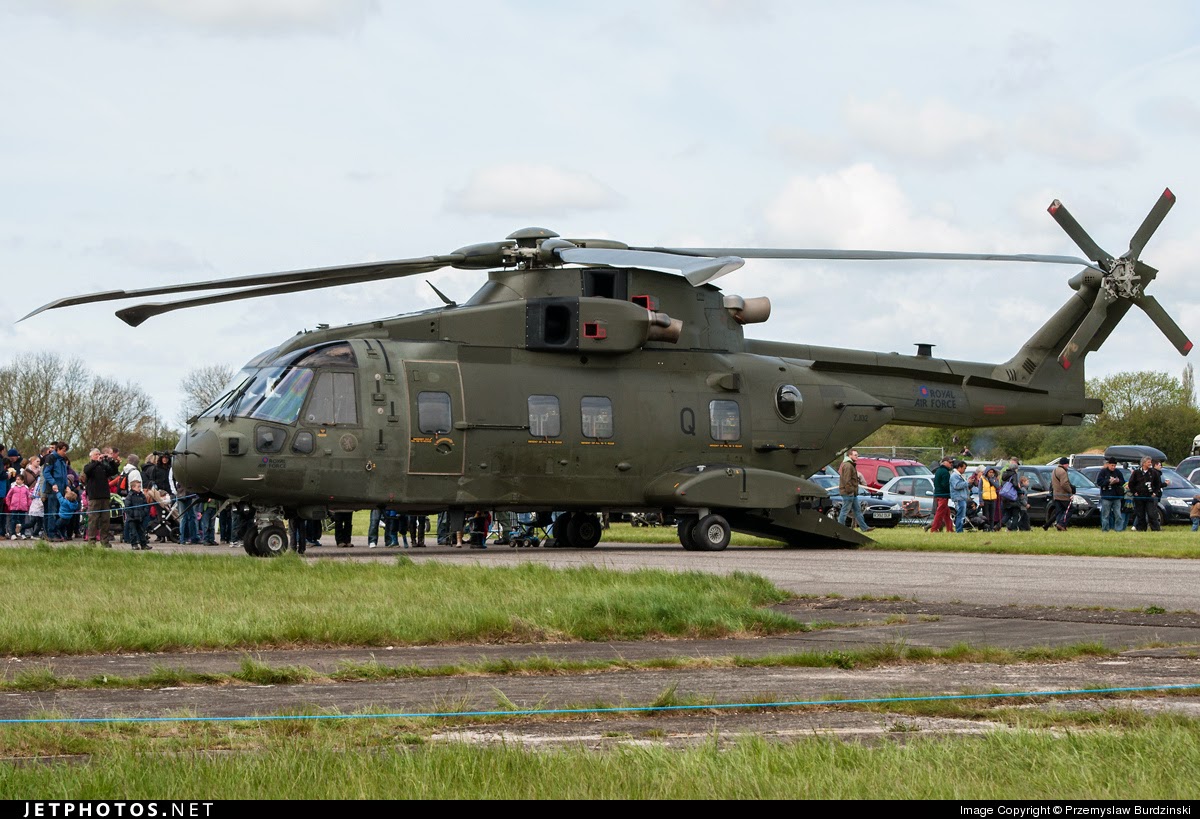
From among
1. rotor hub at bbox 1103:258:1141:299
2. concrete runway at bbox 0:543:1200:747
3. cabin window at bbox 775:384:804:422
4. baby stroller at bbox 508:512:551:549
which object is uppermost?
rotor hub at bbox 1103:258:1141:299


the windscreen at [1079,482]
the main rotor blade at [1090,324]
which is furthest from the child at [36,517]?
the windscreen at [1079,482]

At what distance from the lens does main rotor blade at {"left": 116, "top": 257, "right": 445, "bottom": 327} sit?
20.1 metres

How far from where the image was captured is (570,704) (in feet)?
25.7

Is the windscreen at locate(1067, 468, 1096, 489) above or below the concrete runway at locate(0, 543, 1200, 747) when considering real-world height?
above

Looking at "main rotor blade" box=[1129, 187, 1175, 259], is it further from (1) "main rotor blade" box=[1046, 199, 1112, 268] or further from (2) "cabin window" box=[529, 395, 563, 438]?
(2) "cabin window" box=[529, 395, 563, 438]

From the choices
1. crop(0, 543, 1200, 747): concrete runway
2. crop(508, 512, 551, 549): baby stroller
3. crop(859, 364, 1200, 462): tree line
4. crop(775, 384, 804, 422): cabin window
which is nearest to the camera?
crop(0, 543, 1200, 747): concrete runway

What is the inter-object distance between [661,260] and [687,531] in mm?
5913

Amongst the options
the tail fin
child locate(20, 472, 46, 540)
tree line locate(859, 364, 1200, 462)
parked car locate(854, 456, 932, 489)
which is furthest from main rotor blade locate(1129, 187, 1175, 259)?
tree line locate(859, 364, 1200, 462)

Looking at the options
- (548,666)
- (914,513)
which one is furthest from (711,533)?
(548,666)

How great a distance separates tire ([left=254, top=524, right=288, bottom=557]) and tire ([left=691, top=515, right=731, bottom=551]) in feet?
23.0

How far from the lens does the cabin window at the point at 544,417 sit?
77.2ft

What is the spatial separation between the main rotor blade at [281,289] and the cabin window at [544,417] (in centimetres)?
276
